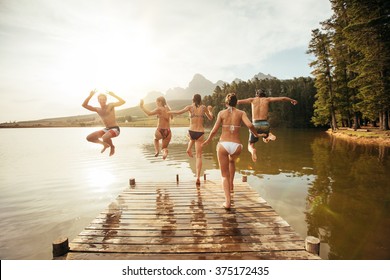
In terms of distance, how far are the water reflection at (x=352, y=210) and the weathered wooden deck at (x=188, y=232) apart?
321 cm

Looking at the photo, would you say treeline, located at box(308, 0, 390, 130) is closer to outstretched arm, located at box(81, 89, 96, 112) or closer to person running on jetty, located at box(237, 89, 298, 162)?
person running on jetty, located at box(237, 89, 298, 162)

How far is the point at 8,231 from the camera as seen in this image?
985 cm

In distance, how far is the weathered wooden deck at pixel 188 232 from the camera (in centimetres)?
499

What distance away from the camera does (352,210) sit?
10531 millimetres

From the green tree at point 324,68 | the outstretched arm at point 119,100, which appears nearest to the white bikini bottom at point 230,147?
the outstretched arm at point 119,100

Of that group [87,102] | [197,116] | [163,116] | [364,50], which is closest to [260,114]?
[197,116]

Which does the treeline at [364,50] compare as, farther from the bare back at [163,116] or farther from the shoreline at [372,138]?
the bare back at [163,116]

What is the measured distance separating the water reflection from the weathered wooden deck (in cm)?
321

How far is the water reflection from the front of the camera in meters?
7.64

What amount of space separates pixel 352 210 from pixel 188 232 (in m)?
8.94

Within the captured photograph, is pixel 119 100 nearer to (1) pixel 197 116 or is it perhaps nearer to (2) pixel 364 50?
(1) pixel 197 116

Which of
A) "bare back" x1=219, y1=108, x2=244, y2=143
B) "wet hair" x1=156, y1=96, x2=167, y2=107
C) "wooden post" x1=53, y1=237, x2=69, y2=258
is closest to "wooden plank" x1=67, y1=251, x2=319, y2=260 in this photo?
"wooden post" x1=53, y1=237, x2=69, y2=258

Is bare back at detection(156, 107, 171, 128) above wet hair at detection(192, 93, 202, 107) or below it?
below
